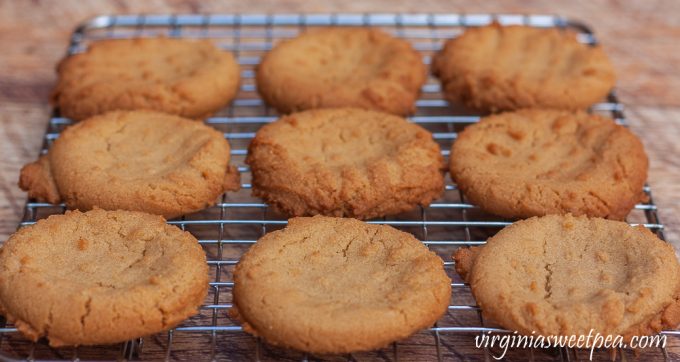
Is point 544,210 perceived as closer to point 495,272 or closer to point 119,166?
point 495,272

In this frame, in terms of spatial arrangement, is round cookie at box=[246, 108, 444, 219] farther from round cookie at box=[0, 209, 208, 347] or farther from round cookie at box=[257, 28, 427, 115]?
round cookie at box=[0, 209, 208, 347]

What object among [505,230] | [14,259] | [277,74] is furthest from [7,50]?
[505,230]

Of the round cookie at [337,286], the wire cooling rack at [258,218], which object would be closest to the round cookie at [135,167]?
the wire cooling rack at [258,218]

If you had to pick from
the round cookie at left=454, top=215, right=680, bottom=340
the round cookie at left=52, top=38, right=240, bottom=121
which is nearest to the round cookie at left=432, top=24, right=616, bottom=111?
the round cookie at left=454, top=215, right=680, bottom=340

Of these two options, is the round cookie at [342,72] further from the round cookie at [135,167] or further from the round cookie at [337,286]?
the round cookie at [337,286]

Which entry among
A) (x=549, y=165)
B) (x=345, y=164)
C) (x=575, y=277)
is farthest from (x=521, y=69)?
(x=575, y=277)

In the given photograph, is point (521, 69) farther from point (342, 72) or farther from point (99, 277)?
point (99, 277)
